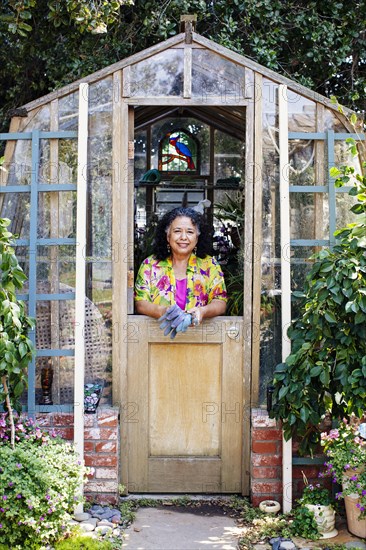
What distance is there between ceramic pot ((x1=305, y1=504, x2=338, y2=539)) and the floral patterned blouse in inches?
56.9

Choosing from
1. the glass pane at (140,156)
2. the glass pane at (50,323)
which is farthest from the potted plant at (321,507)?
the glass pane at (140,156)

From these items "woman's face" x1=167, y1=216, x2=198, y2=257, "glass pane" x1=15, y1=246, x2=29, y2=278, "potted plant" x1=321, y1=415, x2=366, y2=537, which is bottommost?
"potted plant" x1=321, y1=415, x2=366, y2=537

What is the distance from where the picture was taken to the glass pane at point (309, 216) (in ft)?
15.0

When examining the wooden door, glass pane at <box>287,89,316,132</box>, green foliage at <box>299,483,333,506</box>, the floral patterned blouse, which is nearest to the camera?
green foliage at <box>299,483,333,506</box>

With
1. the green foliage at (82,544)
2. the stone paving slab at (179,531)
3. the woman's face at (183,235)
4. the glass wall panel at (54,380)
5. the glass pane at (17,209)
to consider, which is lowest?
the stone paving slab at (179,531)

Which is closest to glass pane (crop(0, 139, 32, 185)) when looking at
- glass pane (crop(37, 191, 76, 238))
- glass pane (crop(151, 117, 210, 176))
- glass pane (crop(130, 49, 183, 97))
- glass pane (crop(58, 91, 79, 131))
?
glass pane (crop(37, 191, 76, 238))

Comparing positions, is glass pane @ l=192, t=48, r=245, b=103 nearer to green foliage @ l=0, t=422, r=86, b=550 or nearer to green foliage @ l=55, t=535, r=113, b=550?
green foliage @ l=0, t=422, r=86, b=550

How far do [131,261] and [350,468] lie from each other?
6.09 feet

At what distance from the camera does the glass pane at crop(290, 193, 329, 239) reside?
4559 mm

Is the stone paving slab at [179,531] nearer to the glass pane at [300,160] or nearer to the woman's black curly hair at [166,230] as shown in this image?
the woman's black curly hair at [166,230]

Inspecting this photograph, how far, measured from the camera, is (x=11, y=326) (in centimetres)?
398

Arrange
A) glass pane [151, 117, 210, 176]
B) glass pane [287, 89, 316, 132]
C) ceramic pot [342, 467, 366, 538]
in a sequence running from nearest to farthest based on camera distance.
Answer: ceramic pot [342, 467, 366, 538] → glass pane [287, 89, 316, 132] → glass pane [151, 117, 210, 176]

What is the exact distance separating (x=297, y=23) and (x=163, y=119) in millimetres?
1370

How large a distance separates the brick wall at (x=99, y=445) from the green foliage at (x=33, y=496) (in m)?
0.42
